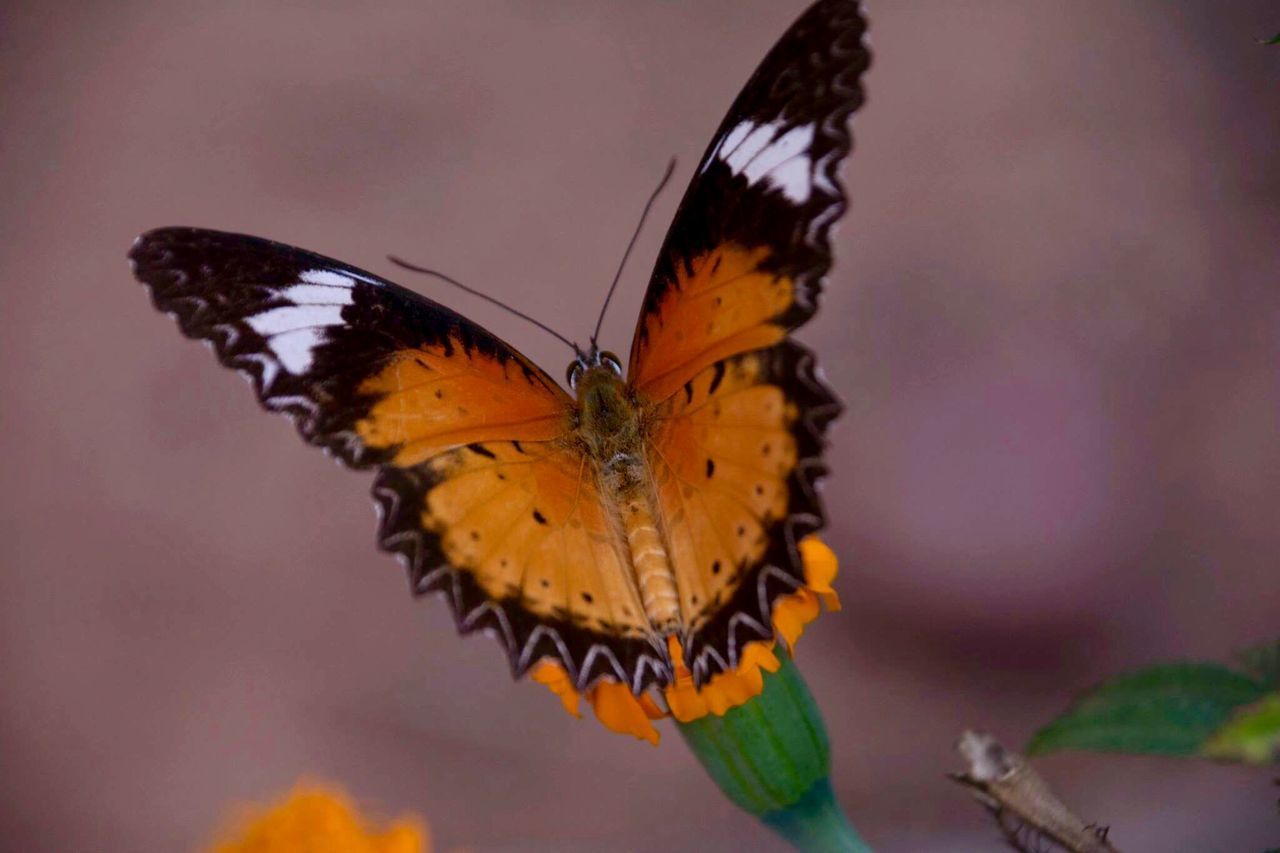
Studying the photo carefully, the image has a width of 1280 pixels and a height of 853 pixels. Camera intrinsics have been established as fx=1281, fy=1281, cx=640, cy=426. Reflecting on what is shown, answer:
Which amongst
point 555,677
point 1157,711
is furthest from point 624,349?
point 1157,711

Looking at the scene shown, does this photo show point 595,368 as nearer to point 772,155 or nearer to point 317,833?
point 772,155

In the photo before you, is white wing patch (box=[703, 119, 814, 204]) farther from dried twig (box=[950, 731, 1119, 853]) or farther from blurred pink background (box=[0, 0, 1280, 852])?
blurred pink background (box=[0, 0, 1280, 852])

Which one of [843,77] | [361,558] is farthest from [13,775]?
[843,77]

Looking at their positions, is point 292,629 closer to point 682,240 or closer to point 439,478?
point 439,478

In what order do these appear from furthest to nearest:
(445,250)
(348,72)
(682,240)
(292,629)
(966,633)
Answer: (348,72) → (445,250) → (292,629) → (966,633) → (682,240)

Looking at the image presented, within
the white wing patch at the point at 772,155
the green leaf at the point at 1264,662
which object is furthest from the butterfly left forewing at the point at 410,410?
the green leaf at the point at 1264,662

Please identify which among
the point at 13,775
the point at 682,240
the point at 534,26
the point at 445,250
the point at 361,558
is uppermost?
the point at 534,26
